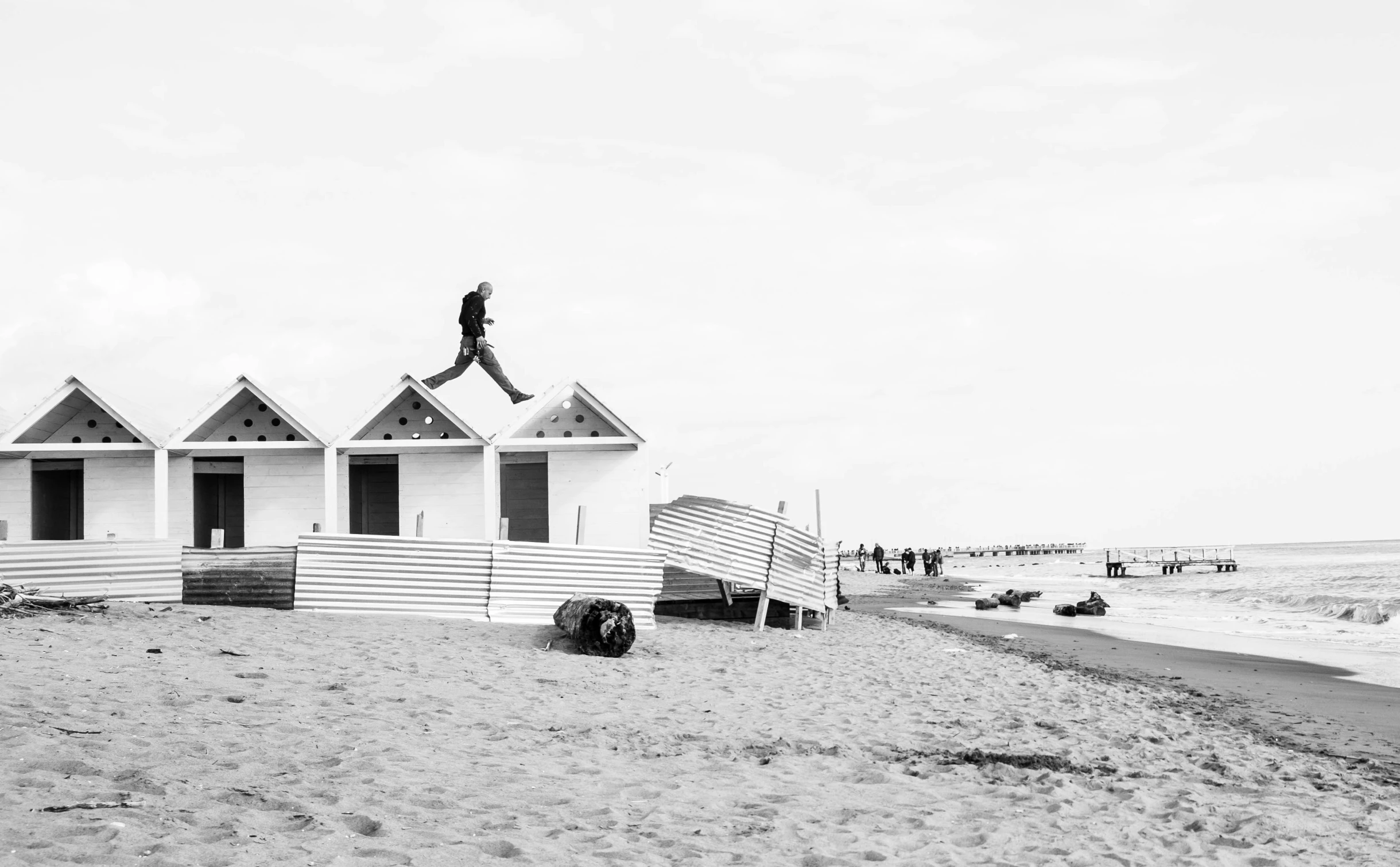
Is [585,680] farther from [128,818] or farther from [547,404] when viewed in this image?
[547,404]

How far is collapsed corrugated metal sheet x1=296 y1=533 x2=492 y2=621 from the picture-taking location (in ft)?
53.0

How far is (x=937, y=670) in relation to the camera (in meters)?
14.7

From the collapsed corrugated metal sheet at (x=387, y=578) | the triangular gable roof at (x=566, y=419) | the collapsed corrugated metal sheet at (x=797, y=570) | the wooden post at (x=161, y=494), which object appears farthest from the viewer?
the triangular gable roof at (x=566, y=419)

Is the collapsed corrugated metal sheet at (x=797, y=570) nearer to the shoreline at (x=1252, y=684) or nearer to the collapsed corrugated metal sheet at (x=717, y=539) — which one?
the collapsed corrugated metal sheet at (x=717, y=539)

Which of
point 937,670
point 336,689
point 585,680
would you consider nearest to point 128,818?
point 336,689

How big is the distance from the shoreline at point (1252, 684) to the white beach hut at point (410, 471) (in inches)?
407

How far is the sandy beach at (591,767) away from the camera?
594cm

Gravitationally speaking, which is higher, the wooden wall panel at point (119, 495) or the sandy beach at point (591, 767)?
the wooden wall panel at point (119, 495)

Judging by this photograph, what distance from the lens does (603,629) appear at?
13625 millimetres

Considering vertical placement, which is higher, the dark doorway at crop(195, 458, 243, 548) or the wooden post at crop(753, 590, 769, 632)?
the dark doorway at crop(195, 458, 243, 548)

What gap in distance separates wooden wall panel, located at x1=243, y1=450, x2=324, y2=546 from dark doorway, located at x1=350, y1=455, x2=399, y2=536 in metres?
0.70

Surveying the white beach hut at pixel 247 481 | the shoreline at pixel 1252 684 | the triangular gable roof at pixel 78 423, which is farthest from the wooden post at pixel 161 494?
the shoreline at pixel 1252 684

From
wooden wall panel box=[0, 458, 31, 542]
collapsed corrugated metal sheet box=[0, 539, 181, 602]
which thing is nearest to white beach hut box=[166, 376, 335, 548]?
wooden wall panel box=[0, 458, 31, 542]

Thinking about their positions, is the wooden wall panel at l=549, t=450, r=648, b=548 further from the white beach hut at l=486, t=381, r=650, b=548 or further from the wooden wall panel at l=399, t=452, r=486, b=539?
the wooden wall panel at l=399, t=452, r=486, b=539
